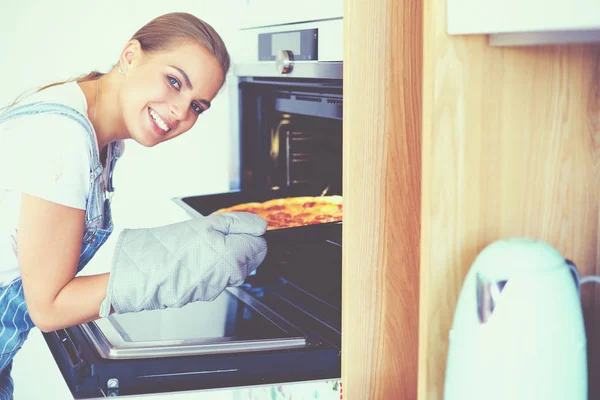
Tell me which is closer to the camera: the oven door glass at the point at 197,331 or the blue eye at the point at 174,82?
the oven door glass at the point at 197,331

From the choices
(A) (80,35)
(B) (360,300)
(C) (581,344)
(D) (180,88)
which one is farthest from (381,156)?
(A) (80,35)

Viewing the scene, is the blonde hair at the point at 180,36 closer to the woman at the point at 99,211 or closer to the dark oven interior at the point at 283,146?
the woman at the point at 99,211

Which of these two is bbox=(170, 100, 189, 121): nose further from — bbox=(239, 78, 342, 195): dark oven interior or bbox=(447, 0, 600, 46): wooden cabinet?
bbox=(447, 0, 600, 46): wooden cabinet

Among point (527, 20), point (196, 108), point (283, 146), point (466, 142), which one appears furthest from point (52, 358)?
point (527, 20)

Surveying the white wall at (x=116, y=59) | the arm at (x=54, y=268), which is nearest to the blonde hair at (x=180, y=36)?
the arm at (x=54, y=268)

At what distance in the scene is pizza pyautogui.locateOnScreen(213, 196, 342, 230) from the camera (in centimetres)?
170

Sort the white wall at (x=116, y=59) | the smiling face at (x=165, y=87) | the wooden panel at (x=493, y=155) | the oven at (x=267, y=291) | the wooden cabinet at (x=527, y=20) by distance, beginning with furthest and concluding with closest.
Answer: the white wall at (x=116, y=59)
the smiling face at (x=165, y=87)
the oven at (x=267, y=291)
the wooden panel at (x=493, y=155)
the wooden cabinet at (x=527, y=20)

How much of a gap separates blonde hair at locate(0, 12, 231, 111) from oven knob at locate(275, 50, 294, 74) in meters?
0.17

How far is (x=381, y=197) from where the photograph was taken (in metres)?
0.95

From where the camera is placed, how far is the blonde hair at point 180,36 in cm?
135

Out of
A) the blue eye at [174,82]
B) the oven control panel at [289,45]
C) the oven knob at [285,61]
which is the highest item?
the oven control panel at [289,45]

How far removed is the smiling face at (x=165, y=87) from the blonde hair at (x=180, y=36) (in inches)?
0.4

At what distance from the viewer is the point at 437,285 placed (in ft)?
2.56

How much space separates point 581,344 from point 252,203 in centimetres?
122
